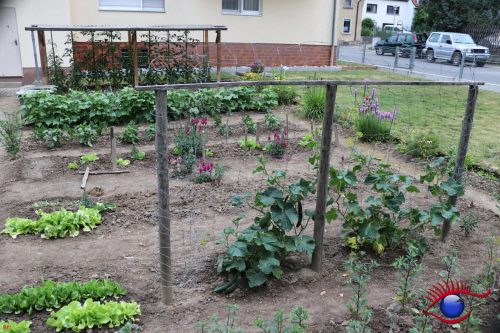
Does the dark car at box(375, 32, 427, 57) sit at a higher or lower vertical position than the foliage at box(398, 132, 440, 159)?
higher

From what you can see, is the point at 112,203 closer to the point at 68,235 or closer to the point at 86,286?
the point at 68,235

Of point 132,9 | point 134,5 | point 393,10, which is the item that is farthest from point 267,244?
point 393,10

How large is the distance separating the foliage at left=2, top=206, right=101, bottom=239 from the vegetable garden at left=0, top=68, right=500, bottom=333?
0.02m

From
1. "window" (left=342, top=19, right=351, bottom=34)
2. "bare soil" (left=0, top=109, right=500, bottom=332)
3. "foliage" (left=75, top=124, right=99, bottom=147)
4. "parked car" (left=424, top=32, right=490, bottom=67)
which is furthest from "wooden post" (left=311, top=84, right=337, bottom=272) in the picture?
"window" (left=342, top=19, right=351, bottom=34)

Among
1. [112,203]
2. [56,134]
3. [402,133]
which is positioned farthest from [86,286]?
[402,133]

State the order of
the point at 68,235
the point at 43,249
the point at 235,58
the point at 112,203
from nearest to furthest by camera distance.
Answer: the point at 43,249, the point at 68,235, the point at 112,203, the point at 235,58

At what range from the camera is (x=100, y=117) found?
8391 mm

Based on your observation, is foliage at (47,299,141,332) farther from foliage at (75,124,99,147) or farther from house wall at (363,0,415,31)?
house wall at (363,0,415,31)

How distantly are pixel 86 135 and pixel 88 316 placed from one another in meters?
4.81

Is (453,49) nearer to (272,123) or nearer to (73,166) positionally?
(272,123)

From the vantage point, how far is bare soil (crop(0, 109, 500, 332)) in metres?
3.35

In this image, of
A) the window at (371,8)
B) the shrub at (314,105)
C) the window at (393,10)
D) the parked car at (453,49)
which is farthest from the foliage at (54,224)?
the window at (393,10)

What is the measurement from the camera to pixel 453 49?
24797 millimetres

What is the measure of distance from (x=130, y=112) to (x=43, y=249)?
4772 mm
